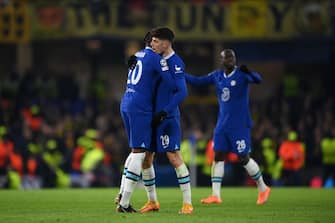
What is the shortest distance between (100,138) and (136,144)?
1639 centimetres

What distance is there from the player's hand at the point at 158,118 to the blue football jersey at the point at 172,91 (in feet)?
0.30

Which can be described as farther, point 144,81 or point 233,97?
point 233,97

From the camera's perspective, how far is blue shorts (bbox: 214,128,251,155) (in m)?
16.7

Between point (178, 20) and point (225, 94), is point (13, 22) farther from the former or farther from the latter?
point (225, 94)

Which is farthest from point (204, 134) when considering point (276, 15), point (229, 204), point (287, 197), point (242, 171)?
point (229, 204)

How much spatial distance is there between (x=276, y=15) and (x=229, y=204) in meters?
16.7

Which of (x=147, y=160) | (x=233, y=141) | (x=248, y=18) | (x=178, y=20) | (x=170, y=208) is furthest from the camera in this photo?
(x=178, y=20)

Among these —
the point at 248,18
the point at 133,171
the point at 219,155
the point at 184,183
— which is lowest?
the point at 219,155

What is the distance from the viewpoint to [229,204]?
1614 centimetres

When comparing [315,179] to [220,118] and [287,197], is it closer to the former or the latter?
[287,197]

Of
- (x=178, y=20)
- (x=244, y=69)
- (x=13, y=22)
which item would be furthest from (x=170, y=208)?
(x=178, y=20)

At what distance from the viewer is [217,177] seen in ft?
55.2

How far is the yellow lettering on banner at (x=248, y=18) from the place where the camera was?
3142cm

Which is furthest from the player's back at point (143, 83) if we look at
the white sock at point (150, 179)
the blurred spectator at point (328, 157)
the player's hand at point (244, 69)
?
the blurred spectator at point (328, 157)
